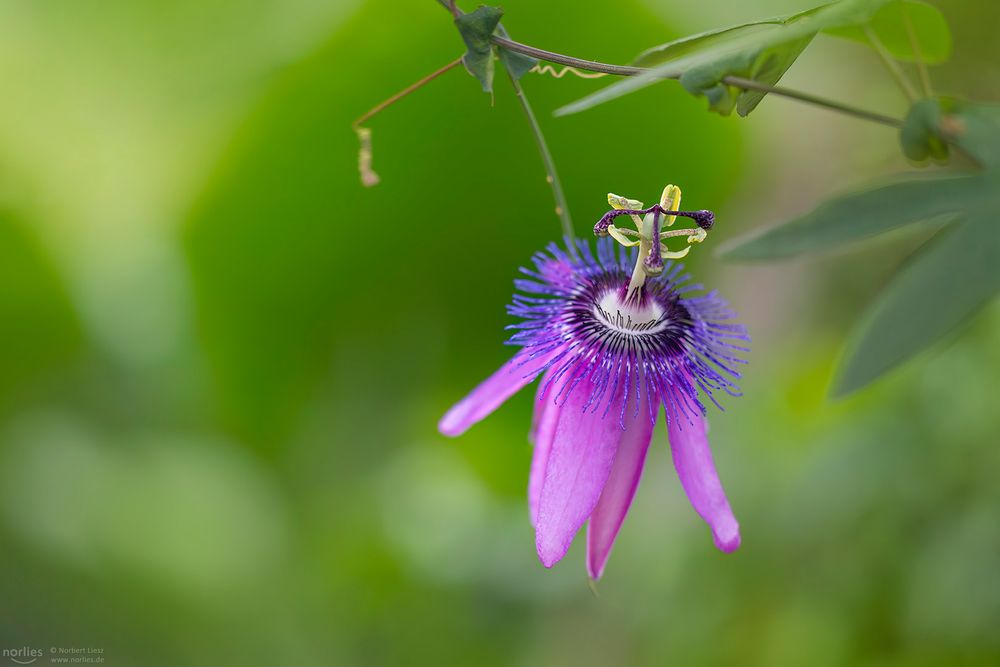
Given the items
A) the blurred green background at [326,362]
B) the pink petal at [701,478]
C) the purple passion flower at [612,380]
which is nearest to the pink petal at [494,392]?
the purple passion flower at [612,380]

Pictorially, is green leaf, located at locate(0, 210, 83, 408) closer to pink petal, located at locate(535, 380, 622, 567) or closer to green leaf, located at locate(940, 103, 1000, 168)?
pink petal, located at locate(535, 380, 622, 567)

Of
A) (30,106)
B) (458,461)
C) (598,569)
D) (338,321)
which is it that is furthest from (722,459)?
(30,106)

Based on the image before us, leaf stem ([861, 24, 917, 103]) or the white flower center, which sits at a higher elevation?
the white flower center

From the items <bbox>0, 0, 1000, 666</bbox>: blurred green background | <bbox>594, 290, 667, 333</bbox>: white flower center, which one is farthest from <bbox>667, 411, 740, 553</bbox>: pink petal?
<bbox>0, 0, 1000, 666</bbox>: blurred green background

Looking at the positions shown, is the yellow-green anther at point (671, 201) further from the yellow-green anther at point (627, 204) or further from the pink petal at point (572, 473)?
the pink petal at point (572, 473)

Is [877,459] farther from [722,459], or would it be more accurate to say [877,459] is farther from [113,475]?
[113,475]

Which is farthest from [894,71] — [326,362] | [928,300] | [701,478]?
[326,362]

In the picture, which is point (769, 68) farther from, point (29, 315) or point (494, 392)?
point (29, 315)
